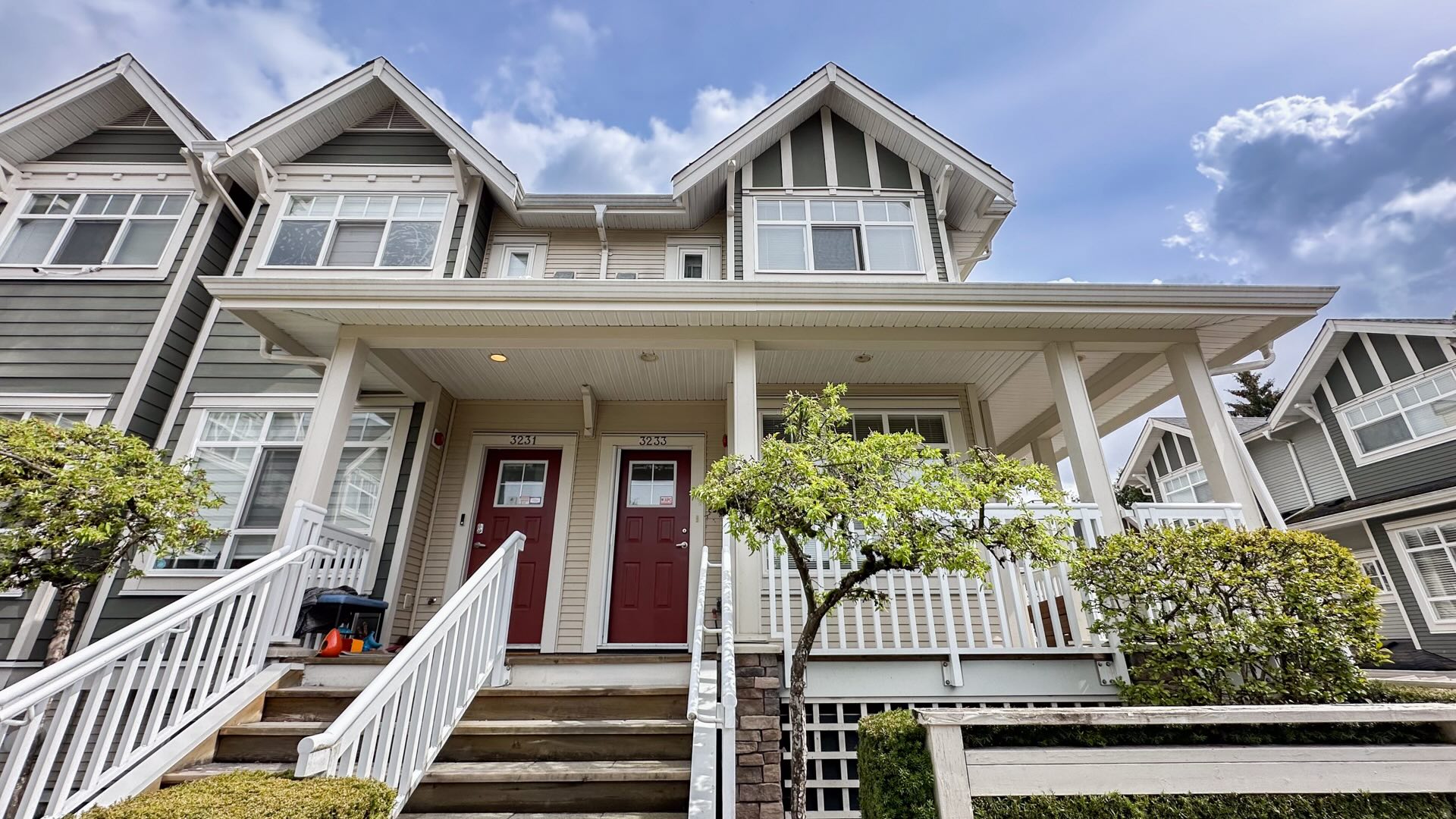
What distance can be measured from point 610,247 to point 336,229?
10.1 feet

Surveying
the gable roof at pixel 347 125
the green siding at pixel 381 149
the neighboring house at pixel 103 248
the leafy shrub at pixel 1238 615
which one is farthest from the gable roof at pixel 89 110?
the leafy shrub at pixel 1238 615

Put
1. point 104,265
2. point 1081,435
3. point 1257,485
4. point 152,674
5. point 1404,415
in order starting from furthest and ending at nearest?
point 1404,415, point 104,265, point 1081,435, point 1257,485, point 152,674

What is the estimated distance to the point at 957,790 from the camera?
2201mm

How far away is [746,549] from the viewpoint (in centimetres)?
396

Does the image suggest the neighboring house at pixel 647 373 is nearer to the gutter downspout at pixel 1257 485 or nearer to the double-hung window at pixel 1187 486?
the gutter downspout at pixel 1257 485

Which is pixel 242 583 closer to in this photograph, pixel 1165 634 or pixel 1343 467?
pixel 1165 634

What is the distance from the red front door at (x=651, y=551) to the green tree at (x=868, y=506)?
294cm

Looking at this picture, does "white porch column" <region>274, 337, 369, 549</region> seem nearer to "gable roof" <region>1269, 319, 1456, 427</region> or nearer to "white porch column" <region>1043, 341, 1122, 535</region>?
"white porch column" <region>1043, 341, 1122, 535</region>

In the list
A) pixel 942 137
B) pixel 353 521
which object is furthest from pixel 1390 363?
pixel 353 521

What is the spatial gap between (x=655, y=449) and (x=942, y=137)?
4881mm

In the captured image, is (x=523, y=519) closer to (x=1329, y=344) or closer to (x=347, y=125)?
(x=347, y=125)

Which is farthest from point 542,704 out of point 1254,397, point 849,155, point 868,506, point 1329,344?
point 1254,397

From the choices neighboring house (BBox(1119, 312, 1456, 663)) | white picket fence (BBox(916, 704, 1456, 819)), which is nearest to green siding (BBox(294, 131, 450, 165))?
white picket fence (BBox(916, 704, 1456, 819))

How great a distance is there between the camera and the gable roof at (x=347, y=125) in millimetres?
6707
